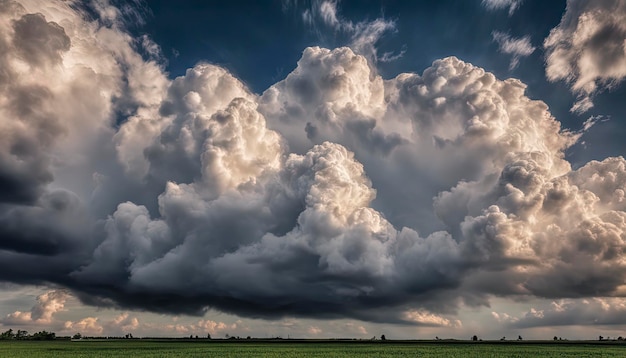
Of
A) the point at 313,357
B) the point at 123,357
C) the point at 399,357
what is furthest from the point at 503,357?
the point at 123,357

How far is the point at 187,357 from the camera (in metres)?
88.2

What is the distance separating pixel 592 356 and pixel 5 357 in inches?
5009

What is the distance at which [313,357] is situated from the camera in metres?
88.6

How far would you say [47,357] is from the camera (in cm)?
9288

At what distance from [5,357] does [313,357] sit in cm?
6643

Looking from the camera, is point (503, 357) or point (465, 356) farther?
point (465, 356)

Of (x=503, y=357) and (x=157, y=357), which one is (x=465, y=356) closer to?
(x=503, y=357)

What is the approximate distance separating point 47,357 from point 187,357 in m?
32.3

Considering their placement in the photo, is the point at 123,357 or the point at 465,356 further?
the point at 465,356

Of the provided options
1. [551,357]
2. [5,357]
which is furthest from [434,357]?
[5,357]

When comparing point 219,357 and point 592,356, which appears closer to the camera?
point 219,357

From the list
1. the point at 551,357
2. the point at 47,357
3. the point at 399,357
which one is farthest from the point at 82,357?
the point at 551,357

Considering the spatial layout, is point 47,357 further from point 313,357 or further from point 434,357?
point 434,357

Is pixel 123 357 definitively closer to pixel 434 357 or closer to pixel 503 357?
pixel 434 357
